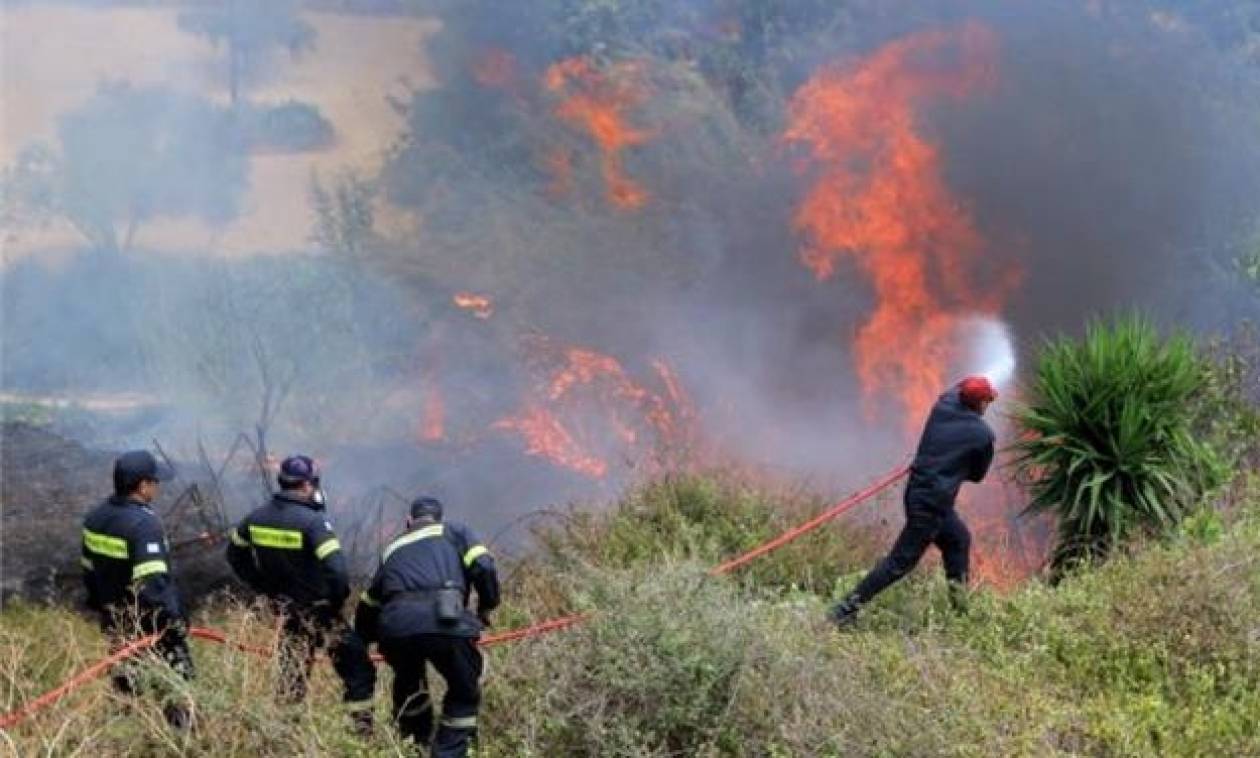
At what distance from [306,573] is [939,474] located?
3621 millimetres

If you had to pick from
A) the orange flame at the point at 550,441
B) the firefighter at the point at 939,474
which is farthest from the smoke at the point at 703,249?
the firefighter at the point at 939,474

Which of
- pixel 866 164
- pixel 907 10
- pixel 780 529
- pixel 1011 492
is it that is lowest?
pixel 780 529

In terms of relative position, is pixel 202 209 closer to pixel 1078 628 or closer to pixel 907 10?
pixel 907 10

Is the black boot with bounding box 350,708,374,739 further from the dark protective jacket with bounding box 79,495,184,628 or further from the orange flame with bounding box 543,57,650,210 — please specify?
the orange flame with bounding box 543,57,650,210

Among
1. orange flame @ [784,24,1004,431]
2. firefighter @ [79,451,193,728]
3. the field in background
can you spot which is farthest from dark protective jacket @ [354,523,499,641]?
the field in background

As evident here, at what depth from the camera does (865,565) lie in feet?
33.0

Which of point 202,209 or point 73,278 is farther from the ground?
point 202,209

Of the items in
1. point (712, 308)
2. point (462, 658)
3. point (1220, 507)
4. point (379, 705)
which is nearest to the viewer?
point (462, 658)

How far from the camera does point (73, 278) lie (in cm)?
2034

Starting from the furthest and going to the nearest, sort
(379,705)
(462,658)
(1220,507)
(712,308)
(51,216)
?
(51,216)
(712,308)
(1220,507)
(379,705)
(462,658)

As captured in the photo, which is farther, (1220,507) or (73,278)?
(73,278)

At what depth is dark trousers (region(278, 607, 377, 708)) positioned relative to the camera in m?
6.78

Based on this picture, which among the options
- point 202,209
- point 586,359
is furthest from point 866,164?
point 202,209

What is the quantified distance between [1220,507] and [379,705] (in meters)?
6.14
